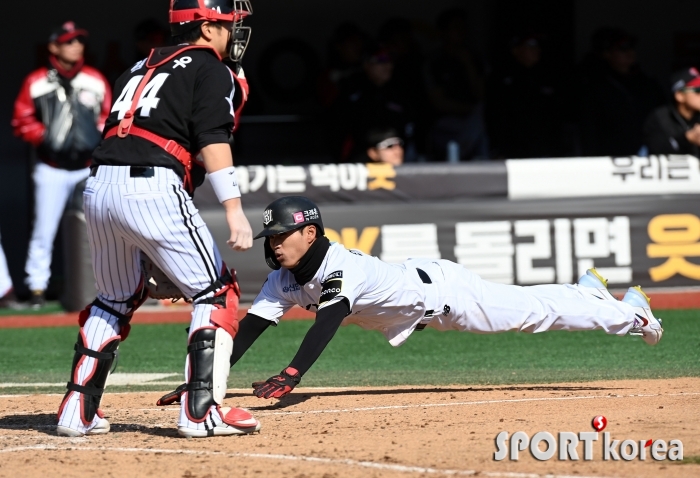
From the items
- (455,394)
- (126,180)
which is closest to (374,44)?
(455,394)

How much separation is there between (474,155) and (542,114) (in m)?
0.88

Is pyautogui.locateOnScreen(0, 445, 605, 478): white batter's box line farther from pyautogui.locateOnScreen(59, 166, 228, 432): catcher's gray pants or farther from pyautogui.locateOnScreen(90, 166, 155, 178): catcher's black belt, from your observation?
pyautogui.locateOnScreen(90, 166, 155, 178): catcher's black belt

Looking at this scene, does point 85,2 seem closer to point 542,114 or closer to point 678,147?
point 542,114

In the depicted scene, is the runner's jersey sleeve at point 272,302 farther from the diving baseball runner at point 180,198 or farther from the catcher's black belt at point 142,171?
the catcher's black belt at point 142,171

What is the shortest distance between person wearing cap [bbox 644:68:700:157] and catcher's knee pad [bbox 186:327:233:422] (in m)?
6.72

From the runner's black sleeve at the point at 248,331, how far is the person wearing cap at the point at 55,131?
5.05 m

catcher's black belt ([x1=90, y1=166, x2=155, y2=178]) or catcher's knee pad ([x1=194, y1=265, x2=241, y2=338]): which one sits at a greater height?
catcher's black belt ([x1=90, y1=166, x2=155, y2=178])

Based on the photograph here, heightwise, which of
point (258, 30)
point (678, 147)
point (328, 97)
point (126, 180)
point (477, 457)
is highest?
point (258, 30)

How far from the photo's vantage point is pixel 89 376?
15.4 ft

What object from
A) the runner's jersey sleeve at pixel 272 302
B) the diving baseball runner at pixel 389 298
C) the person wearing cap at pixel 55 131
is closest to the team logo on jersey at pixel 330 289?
the diving baseball runner at pixel 389 298

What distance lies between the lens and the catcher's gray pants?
4414 mm

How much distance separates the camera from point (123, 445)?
14.9ft

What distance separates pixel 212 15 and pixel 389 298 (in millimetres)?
1712

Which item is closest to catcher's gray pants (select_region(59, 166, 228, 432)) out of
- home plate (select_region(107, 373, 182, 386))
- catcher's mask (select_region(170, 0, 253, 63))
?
catcher's mask (select_region(170, 0, 253, 63))
